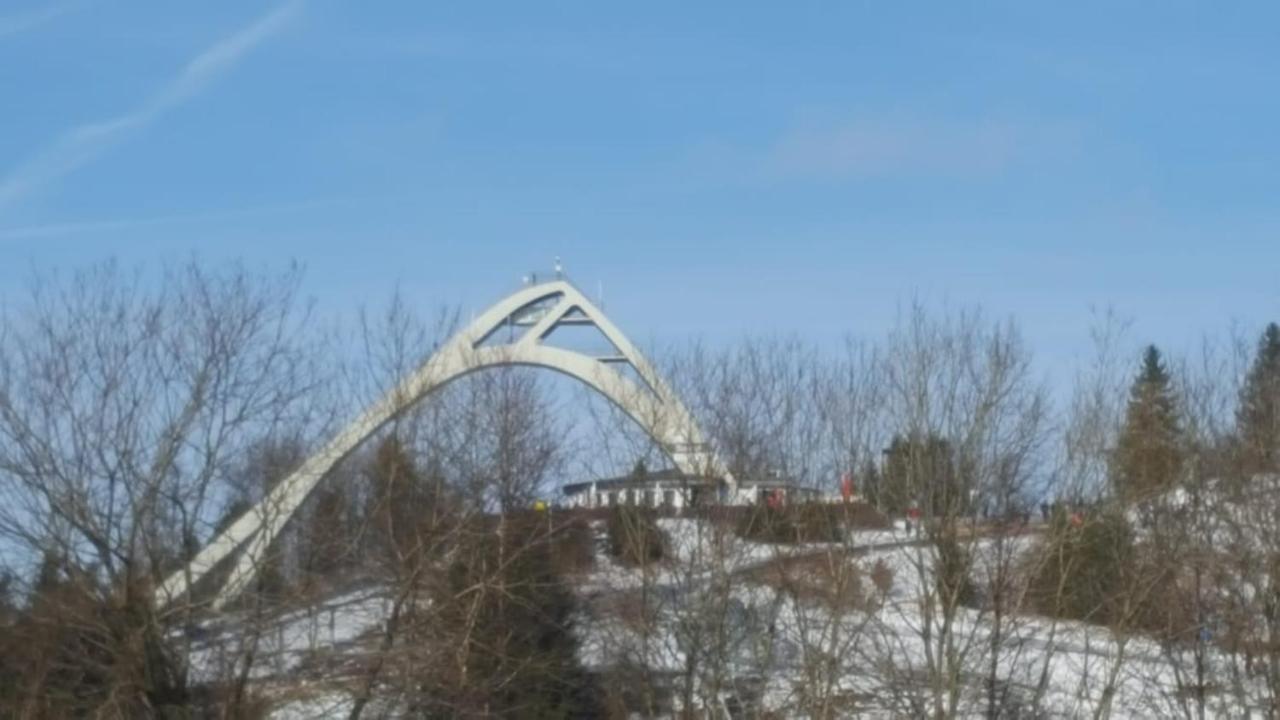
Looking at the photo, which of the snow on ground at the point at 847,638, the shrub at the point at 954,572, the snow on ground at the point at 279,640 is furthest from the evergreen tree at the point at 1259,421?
the snow on ground at the point at 279,640

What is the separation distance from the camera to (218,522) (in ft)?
76.9

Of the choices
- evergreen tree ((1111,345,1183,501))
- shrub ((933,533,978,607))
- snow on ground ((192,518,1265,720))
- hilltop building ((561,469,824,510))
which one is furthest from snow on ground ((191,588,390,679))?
evergreen tree ((1111,345,1183,501))

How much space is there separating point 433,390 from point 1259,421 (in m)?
12.6

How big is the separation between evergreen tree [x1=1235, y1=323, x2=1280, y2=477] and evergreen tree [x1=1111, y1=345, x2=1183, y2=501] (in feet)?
3.21

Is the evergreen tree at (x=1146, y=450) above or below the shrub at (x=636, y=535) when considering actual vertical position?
above

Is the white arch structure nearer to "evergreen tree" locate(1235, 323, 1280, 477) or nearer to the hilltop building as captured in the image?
the hilltop building

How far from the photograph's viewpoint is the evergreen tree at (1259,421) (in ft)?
90.8

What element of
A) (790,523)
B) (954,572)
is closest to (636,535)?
(790,523)

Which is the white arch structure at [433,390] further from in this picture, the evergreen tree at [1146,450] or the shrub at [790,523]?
the evergreen tree at [1146,450]

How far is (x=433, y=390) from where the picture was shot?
88.1 ft

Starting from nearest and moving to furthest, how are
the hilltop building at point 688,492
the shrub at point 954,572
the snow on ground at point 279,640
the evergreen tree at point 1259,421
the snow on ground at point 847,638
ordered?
the snow on ground at point 279,640 → the shrub at point 954,572 → the snow on ground at point 847,638 → the evergreen tree at point 1259,421 → the hilltop building at point 688,492

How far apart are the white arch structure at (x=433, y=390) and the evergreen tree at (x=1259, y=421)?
26.2 ft

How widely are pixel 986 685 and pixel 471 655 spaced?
7618mm

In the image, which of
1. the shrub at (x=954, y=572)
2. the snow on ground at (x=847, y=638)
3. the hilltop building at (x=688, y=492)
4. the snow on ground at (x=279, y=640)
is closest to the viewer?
→ the snow on ground at (x=279, y=640)
